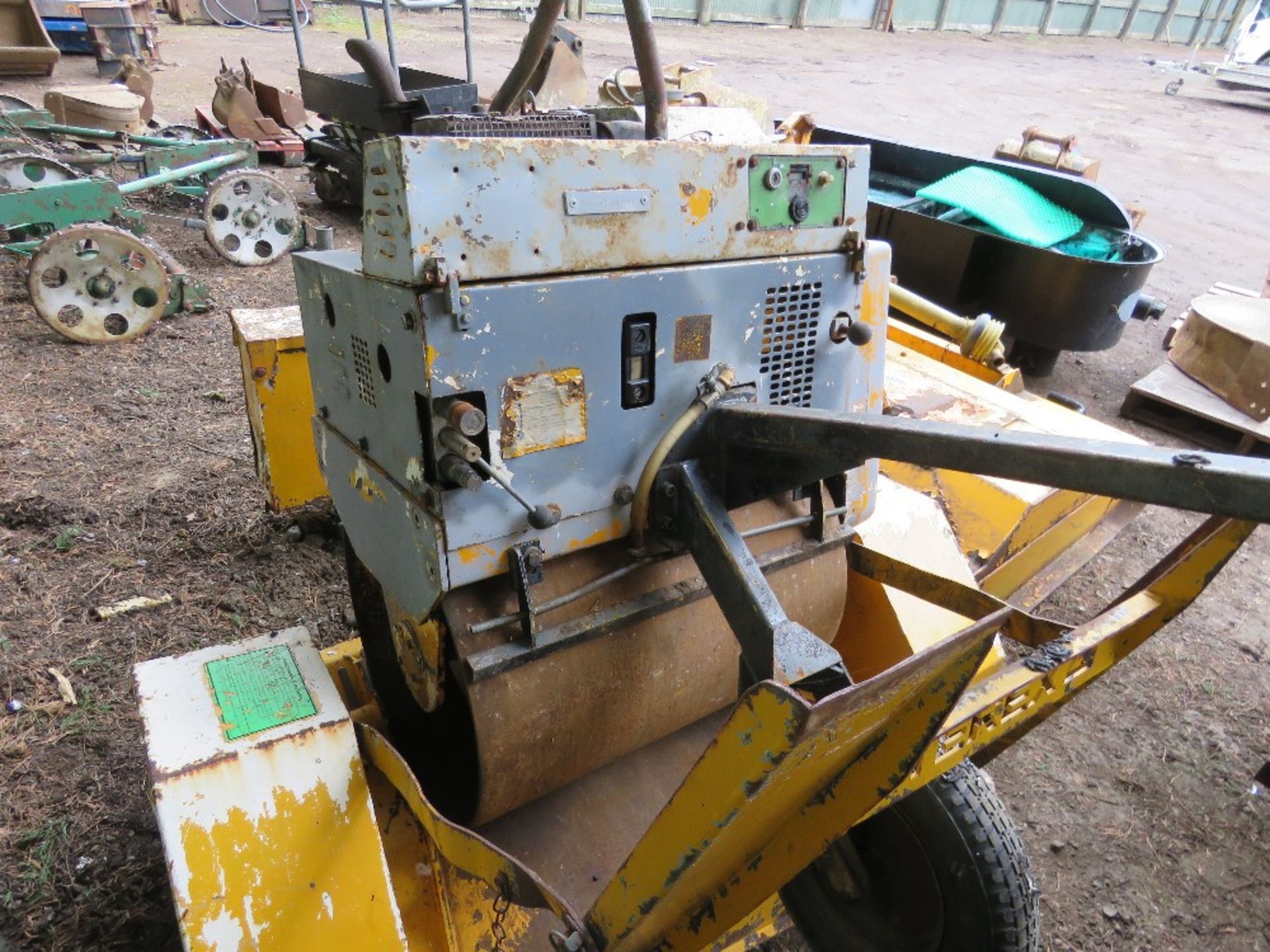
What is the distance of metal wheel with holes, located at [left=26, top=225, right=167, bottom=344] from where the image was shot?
438 cm

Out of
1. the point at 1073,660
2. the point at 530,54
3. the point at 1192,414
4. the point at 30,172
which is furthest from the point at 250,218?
the point at 1192,414

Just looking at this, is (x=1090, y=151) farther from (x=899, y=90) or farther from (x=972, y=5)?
(x=972, y=5)

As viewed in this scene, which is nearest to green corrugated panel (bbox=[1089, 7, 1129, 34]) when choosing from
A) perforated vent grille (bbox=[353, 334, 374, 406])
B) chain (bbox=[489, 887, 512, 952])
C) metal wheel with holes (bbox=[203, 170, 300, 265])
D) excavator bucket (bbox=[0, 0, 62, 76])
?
excavator bucket (bbox=[0, 0, 62, 76])

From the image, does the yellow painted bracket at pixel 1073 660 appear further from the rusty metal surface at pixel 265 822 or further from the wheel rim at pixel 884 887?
the rusty metal surface at pixel 265 822

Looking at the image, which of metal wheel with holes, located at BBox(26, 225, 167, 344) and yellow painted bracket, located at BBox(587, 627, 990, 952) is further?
metal wheel with holes, located at BBox(26, 225, 167, 344)

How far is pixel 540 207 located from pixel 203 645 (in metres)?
2.19

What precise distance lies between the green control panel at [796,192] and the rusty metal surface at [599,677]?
0.60 meters

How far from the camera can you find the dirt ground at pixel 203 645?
2.21 meters

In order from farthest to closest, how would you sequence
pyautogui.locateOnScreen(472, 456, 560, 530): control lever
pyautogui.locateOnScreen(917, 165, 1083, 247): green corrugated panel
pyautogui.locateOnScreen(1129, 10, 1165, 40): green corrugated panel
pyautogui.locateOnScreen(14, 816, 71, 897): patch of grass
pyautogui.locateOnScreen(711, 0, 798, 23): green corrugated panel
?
pyautogui.locateOnScreen(1129, 10, 1165, 40): green corrugated panel, pyautogui.locateOnScreen(711, 0, 798, 23): green corrugated panel, pyautogui.locateOnScreen(917, 165, 1083, 247): green corrugated panel, pyautogui.locateOnScreen(14, 816, 71, 897): patch of grass, pyautogui.locateOnScreen(472, 456, 560, 530): control lever

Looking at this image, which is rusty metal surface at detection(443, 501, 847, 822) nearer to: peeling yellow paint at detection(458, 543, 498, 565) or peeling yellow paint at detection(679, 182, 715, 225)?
peeling yellow paint at detection(458, 543, 498, 565)

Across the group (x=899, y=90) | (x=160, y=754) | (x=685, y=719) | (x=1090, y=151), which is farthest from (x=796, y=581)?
(x=899, y=90)

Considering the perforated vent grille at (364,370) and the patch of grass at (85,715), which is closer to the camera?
the perforated vent grille at (364,370)

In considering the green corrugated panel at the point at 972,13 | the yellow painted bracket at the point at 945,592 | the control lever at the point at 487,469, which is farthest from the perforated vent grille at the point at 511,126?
the green corrugated panel at the point at 972,13

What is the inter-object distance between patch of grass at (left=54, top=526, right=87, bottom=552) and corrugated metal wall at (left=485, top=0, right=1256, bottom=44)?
14351mm
